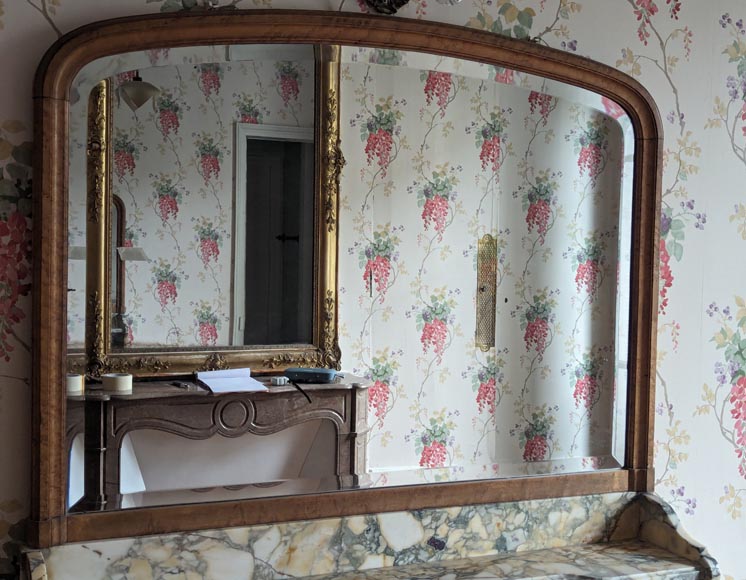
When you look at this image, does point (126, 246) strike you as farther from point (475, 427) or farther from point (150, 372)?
point (475, 427)

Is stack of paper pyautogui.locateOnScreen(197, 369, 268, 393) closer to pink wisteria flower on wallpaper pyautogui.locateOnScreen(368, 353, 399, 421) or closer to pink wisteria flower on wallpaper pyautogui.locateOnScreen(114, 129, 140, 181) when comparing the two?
pink wisteria flower on wallpaper pyautogui.locateOnScreen(368, 353, 399, 421)

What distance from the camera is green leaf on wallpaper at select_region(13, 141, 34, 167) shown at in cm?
127

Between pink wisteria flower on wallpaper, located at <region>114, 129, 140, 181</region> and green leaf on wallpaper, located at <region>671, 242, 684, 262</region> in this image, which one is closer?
pink wisteria flower on wallpaper, located at <region>114, 129, 140, 181</region>

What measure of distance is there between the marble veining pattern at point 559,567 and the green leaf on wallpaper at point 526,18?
1.00m

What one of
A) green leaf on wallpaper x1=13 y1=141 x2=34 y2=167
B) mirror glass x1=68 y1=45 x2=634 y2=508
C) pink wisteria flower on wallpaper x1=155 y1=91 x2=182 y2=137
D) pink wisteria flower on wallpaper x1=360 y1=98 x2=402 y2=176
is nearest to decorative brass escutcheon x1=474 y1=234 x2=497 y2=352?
mirror glass x1=68 y1=45 x2=634 y2=508

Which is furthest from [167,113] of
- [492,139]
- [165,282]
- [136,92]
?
[492,139]

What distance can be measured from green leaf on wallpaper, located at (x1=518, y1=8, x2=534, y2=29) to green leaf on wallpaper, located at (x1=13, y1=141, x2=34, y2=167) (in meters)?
0.90

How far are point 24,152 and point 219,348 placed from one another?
0.47m

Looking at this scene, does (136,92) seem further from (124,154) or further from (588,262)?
(588,262)

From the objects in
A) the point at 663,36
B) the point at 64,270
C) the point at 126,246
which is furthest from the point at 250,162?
the point at 663,36

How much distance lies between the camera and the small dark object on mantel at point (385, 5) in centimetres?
142

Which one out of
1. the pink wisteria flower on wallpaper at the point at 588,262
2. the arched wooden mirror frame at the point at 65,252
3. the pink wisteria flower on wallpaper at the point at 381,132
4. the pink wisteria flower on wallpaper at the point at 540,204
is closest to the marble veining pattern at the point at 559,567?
the arched wooden mirror frame at the point at 65,252

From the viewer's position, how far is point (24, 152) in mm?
1271

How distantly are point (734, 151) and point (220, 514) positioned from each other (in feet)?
4.20
